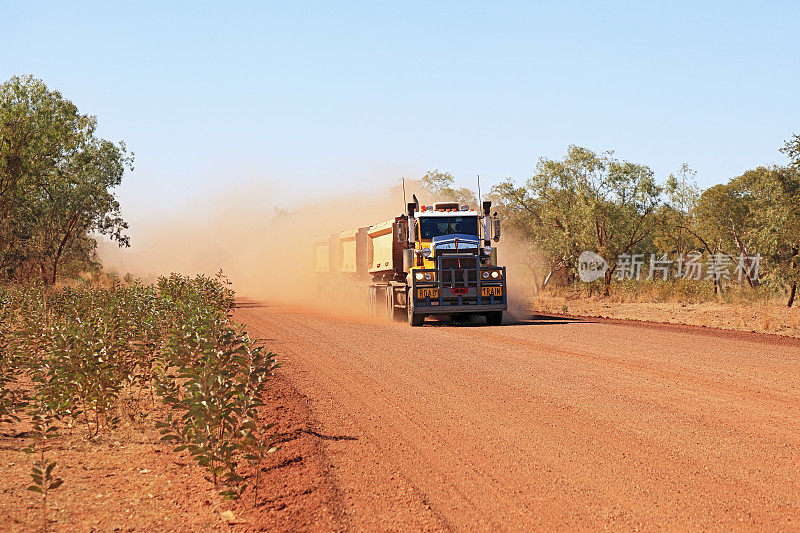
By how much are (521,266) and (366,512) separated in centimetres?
4307

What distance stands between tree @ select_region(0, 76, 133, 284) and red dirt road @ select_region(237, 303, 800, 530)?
1999cm

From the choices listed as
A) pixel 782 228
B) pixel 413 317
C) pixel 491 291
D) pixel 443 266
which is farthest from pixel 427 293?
pixel 782 228

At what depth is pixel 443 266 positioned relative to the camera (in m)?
24.0

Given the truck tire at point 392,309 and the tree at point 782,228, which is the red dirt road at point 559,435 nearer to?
the truck tire at point 392,309

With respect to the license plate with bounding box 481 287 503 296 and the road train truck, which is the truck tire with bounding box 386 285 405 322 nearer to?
the road train truck

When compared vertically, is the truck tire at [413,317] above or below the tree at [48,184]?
below

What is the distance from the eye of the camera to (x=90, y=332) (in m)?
8.95

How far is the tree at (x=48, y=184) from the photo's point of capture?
30.5 metres

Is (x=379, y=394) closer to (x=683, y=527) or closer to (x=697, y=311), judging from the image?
(x=683, y=527)

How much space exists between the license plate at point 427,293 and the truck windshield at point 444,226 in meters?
1.79

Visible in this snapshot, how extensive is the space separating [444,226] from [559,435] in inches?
663

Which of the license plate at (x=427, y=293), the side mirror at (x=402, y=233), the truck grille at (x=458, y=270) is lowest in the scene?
the license plate at (x=427, y=293)

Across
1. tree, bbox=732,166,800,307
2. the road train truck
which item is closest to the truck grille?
the road train truck

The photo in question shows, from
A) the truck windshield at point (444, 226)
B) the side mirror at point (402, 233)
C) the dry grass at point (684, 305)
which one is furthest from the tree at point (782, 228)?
the side mirror at point (402, 233)
